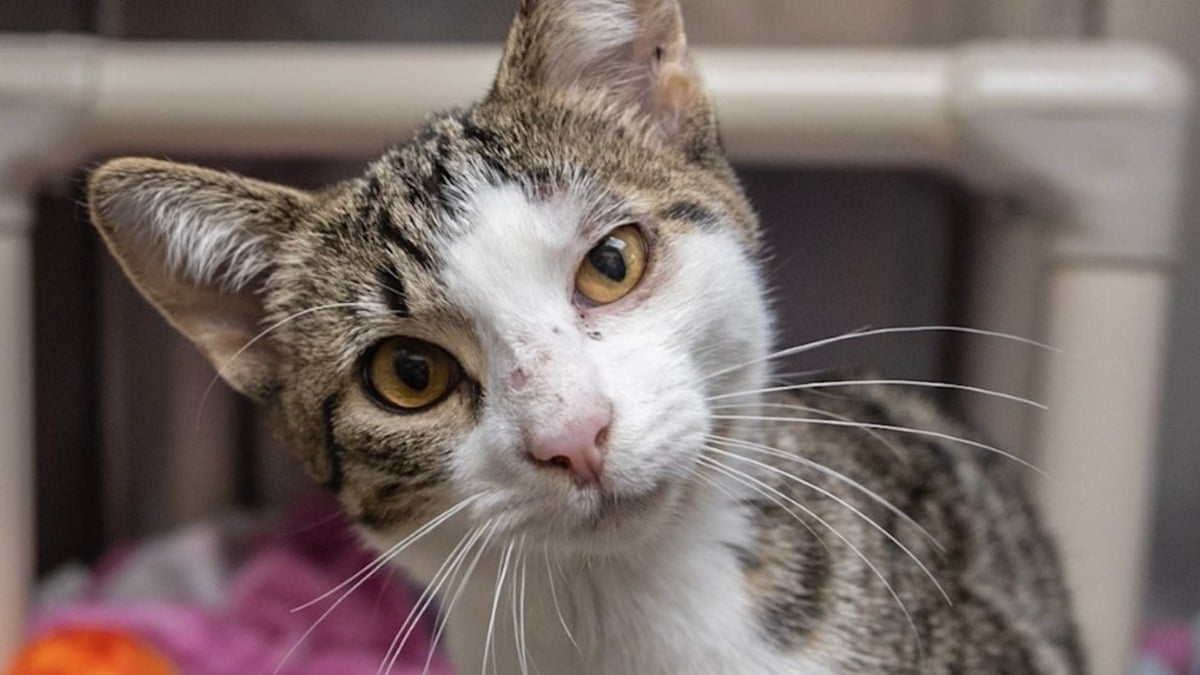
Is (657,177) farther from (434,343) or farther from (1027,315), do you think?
(1027,315)

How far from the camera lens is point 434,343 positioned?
79 cm

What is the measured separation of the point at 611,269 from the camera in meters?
0.80

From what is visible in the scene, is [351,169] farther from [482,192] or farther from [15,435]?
[482,192]

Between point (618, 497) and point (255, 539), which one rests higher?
point (618, 497)

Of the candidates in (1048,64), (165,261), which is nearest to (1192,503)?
(1048,64)

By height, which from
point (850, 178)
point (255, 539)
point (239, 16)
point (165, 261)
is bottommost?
point (255, 539)

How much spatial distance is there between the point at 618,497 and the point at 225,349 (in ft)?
1.21

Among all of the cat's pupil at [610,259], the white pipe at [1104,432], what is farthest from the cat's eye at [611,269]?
the white pipe at [1104,432]

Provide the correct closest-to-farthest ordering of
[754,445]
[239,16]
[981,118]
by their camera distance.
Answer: [754,445] → [981,118] → [239,16]

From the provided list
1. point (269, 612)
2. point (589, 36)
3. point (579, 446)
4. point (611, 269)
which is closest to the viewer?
point (579, 446)

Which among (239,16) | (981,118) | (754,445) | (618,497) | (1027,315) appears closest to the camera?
(618,497)

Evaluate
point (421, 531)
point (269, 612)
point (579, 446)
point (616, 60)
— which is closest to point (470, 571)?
point (421, 531)

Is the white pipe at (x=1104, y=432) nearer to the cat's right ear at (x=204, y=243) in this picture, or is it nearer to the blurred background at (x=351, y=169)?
the blurred background at (x=351, y=169)

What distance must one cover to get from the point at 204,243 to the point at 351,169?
745 millimetres
